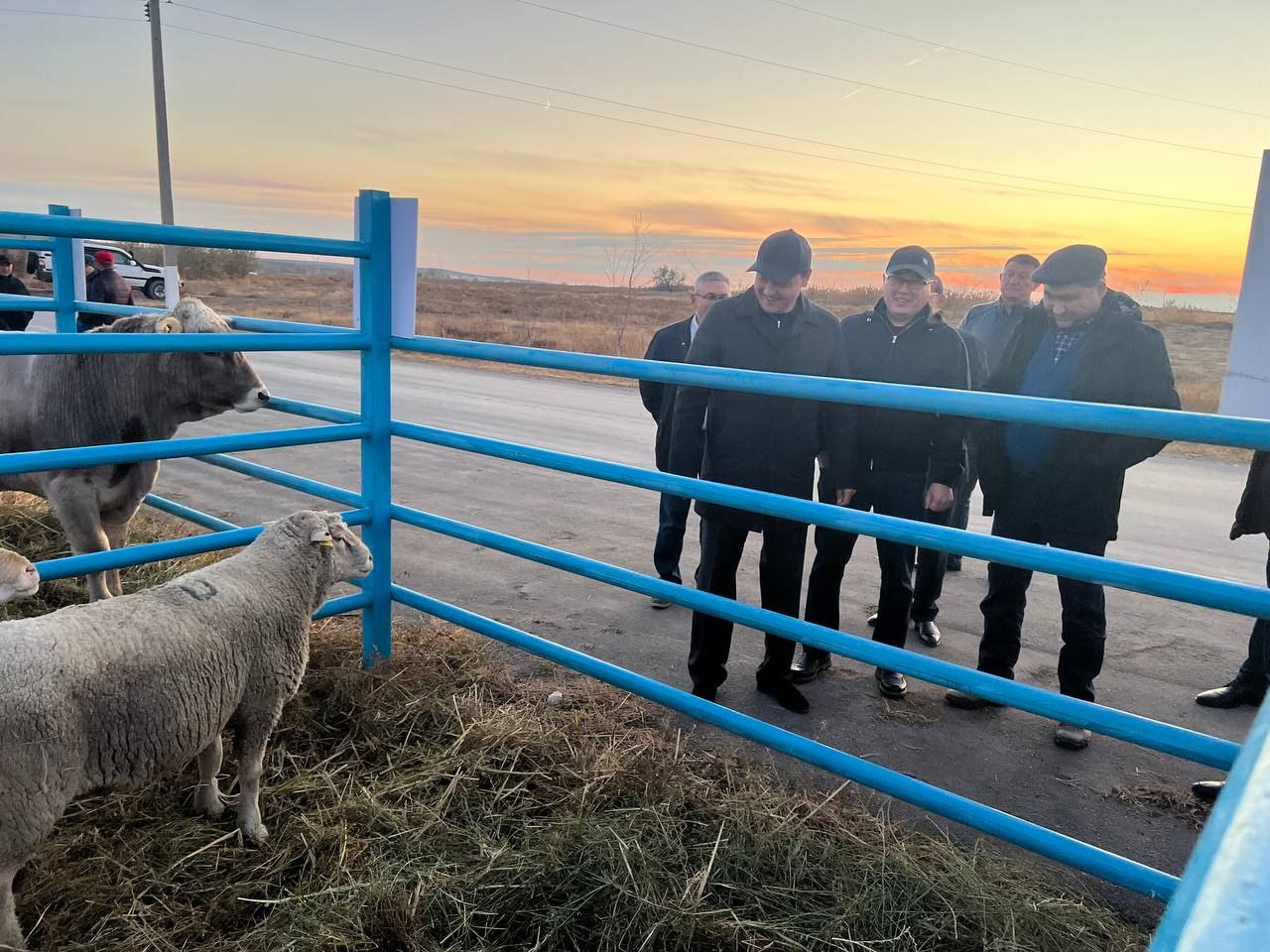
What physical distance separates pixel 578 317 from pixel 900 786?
4784cm

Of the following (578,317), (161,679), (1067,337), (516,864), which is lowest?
(578,317)

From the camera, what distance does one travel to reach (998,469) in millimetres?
4484

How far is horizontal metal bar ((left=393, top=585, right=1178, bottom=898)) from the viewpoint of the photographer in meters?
2.35

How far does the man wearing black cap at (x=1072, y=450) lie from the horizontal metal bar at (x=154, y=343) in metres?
3.08

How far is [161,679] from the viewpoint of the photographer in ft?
8.26

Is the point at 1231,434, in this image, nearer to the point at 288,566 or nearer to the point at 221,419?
the point at 288,566

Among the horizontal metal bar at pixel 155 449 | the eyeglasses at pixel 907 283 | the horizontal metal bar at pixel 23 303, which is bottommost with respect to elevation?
the horizontal metal bar at pixel 155 449

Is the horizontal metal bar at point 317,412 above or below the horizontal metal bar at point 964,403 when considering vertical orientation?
below

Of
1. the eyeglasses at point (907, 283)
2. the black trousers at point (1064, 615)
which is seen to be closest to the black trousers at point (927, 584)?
the black trousers at point (1064, 615)

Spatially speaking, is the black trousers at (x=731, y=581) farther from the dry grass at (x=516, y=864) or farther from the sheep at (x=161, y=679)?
the sheep at (x=161, y=679)

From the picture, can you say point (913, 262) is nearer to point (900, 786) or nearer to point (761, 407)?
point (761, 407)

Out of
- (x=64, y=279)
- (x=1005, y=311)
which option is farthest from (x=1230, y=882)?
(x=64, y=279)

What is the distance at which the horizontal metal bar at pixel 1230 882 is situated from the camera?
1.36 ft

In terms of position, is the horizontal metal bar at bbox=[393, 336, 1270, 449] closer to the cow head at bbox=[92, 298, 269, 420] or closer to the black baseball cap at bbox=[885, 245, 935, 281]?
the cow head at bbox=[92, 298, 269, 420]
